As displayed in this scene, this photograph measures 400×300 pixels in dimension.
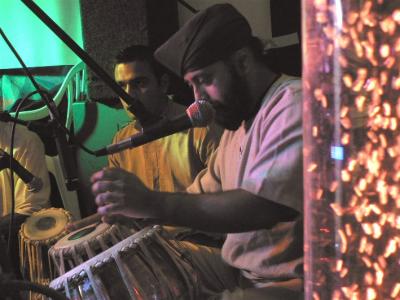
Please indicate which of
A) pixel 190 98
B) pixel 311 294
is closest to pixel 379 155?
pixel 311 294

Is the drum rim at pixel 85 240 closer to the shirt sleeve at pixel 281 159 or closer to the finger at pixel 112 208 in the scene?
the finger at pixel 112 208

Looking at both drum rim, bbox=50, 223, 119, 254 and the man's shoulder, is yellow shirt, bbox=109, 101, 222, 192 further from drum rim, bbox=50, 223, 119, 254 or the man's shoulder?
drum rim, bbox=50, 223, 119, 254

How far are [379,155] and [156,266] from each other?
0.72 meters

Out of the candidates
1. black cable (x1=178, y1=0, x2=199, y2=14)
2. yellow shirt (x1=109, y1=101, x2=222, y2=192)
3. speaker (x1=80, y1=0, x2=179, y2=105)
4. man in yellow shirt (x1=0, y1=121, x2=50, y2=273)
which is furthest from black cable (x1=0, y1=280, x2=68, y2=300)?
black cable (x1=178, y1=0, x2=199, y2=14)

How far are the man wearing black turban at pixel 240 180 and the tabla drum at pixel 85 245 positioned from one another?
174mm

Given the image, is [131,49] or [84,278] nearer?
[84,278]

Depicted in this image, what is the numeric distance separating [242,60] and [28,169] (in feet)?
4.41

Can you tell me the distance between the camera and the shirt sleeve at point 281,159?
1.00 metres

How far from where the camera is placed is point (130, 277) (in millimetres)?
1099

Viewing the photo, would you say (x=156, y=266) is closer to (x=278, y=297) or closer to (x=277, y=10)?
(x=278, y=297)

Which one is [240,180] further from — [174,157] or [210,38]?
[174,157]

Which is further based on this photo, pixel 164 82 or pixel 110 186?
pixel 164 82

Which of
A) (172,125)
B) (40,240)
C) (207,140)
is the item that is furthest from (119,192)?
(207,140)

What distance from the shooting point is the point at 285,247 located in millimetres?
1147
